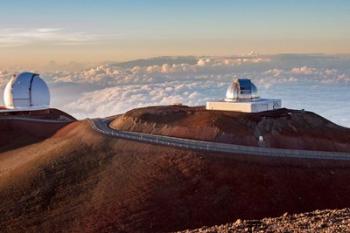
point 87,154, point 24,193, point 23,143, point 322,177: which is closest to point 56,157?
point 87,154

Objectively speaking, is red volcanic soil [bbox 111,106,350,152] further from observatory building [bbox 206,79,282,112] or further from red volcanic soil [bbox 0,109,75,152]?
red volcanic soil [bbox 0,109,75,152]

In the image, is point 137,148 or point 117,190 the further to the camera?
point 137,148

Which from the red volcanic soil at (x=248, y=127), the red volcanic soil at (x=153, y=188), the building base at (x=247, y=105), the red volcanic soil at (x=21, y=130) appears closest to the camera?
the red volcanic soil at (x=153, y=188)

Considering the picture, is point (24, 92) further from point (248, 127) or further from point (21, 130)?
point (248, 127)

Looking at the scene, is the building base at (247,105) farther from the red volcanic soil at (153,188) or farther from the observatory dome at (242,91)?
the red volcanic soil at (153,188)

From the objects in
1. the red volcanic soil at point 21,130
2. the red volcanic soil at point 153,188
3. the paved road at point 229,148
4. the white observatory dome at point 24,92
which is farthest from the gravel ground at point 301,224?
the white observatory dome at point 24,92

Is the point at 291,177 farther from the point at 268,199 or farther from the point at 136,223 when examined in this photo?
the point at 136,223

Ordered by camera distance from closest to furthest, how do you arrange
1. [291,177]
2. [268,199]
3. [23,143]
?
[268,199], [291,177], [23,143]
